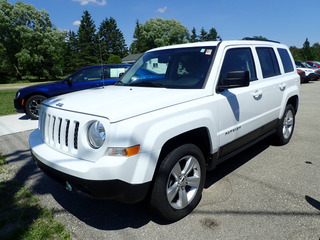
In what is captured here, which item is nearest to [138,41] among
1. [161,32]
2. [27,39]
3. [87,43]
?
[161,32]

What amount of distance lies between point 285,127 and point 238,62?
7.27ft

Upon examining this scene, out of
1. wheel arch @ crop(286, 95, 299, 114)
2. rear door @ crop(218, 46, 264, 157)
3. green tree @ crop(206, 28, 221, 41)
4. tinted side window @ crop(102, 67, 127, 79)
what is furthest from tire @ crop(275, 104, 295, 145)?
green tree @ crop(206, 28, 221, 41)

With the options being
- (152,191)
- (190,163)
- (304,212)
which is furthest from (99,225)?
(304,212)

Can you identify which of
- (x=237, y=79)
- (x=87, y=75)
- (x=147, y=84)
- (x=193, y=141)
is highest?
(x=237, y=79)

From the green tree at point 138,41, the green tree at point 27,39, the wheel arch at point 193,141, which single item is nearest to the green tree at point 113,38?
the green tree at point 138,41

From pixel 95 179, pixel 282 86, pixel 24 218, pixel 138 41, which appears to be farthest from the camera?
pixel 138 41

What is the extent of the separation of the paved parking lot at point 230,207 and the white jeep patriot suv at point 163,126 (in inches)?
10.3

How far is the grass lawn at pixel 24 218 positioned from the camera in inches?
96.0

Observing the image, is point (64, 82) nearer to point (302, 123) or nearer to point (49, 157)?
point (49, 157)

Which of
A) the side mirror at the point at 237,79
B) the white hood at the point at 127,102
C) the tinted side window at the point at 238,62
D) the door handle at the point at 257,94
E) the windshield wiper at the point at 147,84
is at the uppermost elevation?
the tinted side window at the point at 238,62

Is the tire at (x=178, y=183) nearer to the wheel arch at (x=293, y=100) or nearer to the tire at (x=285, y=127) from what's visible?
the tire at (x=285, y=127)

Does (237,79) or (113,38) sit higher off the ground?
(113,38)

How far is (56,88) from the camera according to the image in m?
8.00

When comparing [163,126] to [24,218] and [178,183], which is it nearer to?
[178,183]
